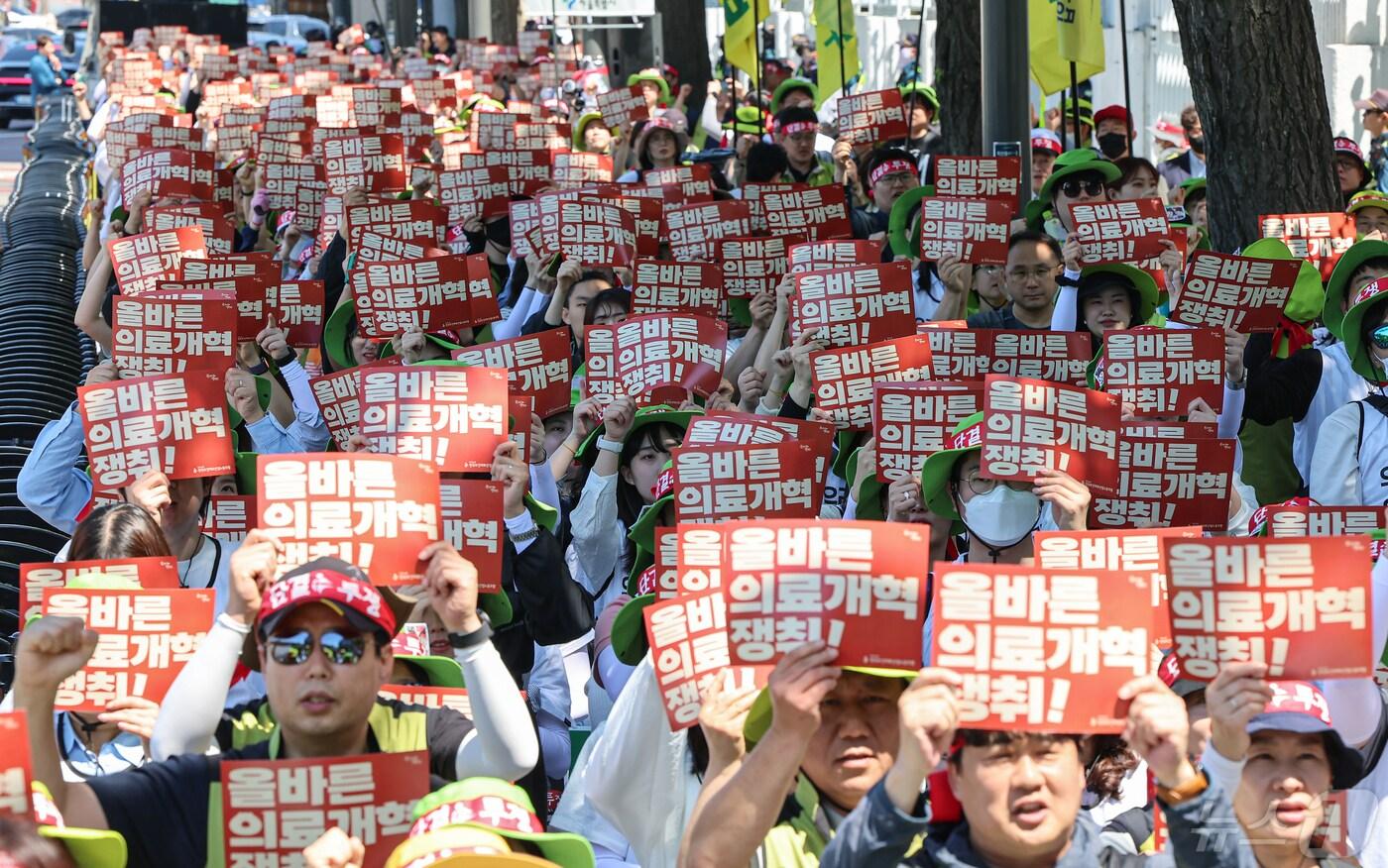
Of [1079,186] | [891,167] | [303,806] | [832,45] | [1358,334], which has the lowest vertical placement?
[303,806]

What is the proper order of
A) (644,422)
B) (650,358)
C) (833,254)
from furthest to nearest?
1. (833,254)
2. (650,358)
3. (644,422)

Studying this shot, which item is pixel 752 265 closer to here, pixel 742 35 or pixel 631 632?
pixel 631 632

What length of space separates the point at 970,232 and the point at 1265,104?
6.80ft

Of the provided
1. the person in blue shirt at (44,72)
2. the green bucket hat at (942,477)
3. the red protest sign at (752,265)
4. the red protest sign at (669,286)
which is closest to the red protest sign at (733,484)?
the green bucket hat at (942,477)

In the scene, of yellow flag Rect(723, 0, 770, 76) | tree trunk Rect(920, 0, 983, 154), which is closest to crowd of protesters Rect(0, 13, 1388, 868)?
tree trunk Rect(920, 0, 983, 154)

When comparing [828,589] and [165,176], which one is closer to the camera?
[828,589]

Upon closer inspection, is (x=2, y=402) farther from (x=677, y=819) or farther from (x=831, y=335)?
(x=677, y=819)

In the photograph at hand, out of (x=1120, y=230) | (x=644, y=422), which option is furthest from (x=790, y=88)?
(x=644, y=422)

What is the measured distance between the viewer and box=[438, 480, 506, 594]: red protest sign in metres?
5.96

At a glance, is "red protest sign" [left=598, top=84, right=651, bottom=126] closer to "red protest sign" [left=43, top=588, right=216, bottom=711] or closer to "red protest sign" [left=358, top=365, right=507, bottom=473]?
"red protest sign" [left=358, top=365, right=507, bottom=473]

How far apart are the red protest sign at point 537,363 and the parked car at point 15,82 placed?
35991mm

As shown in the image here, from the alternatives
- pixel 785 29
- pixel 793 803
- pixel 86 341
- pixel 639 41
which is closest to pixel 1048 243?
pixel 793 803

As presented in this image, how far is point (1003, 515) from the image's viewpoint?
6297 mm

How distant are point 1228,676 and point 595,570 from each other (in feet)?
11.8
